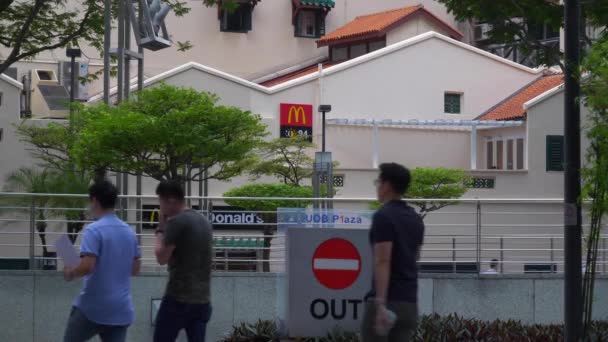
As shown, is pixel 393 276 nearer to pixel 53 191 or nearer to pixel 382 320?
pixel 382 320

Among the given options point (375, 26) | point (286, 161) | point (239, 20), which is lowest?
point (286, 161)

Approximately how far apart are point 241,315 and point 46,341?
2465 mm

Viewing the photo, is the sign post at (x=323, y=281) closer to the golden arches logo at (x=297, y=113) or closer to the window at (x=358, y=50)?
the golden arches logo at (x=297, y=113)

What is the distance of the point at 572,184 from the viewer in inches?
443

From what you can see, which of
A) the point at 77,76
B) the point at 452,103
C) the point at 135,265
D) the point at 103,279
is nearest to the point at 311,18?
the point at 452,103

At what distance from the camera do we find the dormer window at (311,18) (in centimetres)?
5162

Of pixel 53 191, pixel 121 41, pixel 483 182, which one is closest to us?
pixel 121 41

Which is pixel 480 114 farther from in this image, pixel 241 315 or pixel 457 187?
pixel 241 315

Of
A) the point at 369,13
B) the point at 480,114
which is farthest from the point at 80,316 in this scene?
the point at 369,13

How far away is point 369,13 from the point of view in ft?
177

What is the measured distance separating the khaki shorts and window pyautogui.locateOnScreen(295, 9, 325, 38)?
150 feet

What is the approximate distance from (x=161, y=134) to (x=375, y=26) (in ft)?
88.5

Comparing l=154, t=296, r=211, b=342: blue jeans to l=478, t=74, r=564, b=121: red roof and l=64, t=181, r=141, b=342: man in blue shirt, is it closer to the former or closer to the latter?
l=64, t=181, r=141, b=342: man in blue shirt

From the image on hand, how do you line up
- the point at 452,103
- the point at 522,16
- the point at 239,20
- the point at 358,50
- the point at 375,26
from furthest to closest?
the point at 239,20, the point at 358,50, the point at 375,26, the point at 452,103, the point at 522,16
